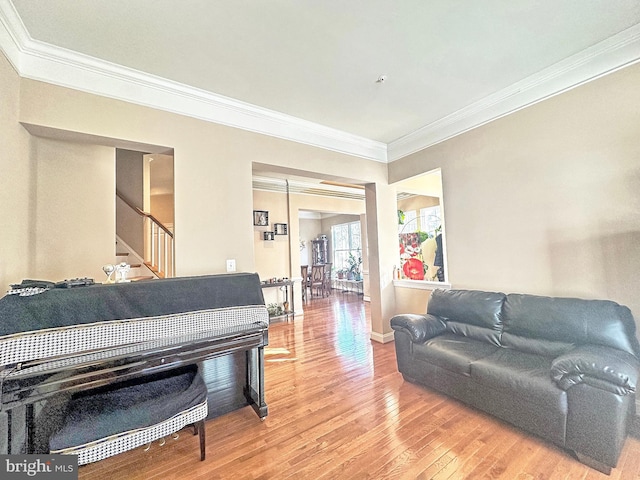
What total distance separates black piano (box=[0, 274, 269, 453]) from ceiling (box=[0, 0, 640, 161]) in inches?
69.8

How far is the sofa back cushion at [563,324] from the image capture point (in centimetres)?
202

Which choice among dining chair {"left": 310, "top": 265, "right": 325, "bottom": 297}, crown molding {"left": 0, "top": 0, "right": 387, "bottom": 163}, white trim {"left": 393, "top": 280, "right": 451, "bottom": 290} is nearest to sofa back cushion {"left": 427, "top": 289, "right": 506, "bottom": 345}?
white trim {"left": 393, "top": 280, "right": 451, "bottom": 290}

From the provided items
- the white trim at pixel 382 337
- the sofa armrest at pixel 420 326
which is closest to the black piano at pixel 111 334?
the sofa armrest at pixel 420 326

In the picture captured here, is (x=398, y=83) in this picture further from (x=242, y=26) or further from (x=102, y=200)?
(x=102, y=200)

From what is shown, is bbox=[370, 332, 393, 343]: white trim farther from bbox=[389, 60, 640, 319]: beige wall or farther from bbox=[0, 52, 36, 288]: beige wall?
bbox=[0, 52, 36, 288]: beige wall

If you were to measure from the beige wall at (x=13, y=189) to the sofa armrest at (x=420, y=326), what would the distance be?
10.6ft

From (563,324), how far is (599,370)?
62 centimetres

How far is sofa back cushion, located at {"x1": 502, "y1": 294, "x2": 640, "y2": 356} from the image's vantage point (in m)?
2.02

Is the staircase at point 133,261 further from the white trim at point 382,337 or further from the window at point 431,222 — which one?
the window at point 431,222

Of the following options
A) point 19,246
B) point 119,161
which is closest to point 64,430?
point 19,246

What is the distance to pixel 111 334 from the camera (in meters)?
1.65

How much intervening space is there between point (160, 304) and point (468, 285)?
3249mm

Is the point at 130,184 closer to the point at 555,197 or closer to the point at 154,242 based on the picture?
the point at 154,242

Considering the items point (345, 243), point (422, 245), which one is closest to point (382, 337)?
point (422, 245)
